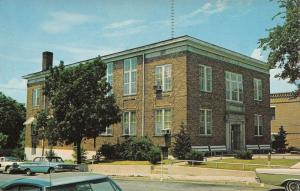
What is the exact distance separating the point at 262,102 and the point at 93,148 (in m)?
17.5

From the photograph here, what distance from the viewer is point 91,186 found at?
7.92 metres

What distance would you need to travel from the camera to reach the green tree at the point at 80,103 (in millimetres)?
35188

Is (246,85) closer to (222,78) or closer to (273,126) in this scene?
(222,78)

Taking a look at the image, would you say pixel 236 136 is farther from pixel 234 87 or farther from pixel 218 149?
pixel 234 87

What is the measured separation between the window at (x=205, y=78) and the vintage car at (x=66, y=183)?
2890 cm

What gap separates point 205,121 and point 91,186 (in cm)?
2924

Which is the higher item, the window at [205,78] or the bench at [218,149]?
the window at [205,78]

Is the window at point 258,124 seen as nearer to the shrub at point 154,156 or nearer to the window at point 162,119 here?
the window at point 162,119

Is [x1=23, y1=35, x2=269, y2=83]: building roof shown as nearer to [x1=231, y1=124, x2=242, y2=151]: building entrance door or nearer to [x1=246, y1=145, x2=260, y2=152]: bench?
[x1=231, y1=124, x2=242, y2=151]: building entrance door

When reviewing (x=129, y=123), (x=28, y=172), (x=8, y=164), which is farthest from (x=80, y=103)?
(x=8, y=164)

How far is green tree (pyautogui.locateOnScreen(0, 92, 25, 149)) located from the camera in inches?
2527

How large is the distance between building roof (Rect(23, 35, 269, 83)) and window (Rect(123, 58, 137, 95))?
0.57 metres

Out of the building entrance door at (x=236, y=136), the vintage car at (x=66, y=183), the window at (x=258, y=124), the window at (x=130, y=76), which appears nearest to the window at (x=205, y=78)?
the building entrance door at (x=236, y=136)

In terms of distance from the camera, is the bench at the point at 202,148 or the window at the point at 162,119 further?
the window at the point at 162,119
